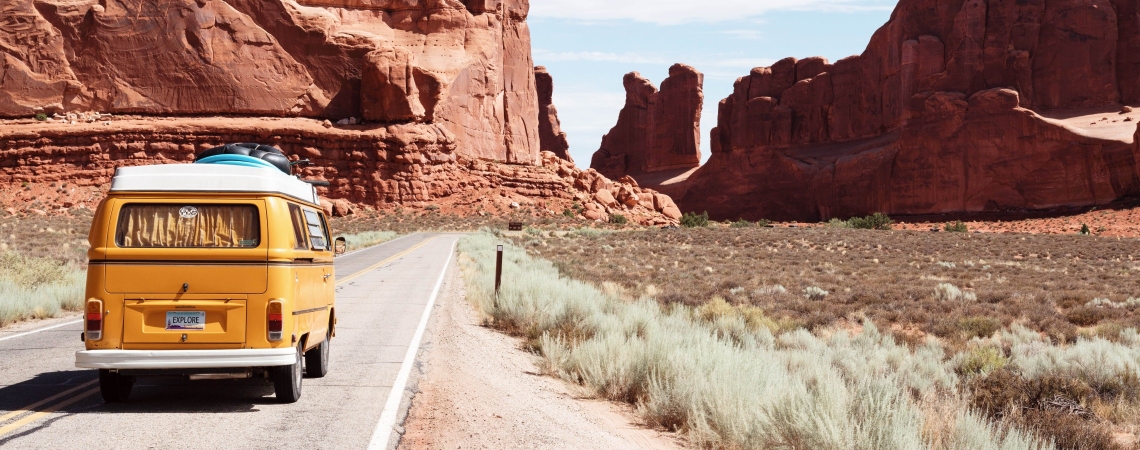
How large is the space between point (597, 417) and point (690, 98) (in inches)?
4985

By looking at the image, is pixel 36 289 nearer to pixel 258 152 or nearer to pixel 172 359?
pixel 258 152

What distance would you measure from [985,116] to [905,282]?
2756 inches

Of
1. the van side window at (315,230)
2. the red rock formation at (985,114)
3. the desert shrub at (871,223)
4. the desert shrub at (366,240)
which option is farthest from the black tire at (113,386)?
the red rock formation at (985,114)

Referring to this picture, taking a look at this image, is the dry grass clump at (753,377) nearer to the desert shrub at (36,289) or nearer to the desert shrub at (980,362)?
the desert shrub at (980,362)

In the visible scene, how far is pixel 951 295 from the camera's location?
20.4 metres

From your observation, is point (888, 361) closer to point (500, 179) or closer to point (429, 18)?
point (500, 179)

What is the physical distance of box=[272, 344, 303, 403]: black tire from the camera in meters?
7.54

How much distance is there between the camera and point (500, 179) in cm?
8488

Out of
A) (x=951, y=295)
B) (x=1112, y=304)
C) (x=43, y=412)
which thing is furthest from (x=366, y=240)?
(x=43, y=412)

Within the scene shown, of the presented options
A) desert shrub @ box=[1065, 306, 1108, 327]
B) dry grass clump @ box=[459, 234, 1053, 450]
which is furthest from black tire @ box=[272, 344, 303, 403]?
desert shrub @ box=[1065, 306, 1108, 327]

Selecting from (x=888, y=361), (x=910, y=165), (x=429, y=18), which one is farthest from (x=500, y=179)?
(x=888, y=361)

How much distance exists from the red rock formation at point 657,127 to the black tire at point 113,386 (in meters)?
125

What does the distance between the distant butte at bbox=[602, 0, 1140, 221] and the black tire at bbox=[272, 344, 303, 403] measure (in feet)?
282

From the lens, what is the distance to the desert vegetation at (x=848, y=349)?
642cm
